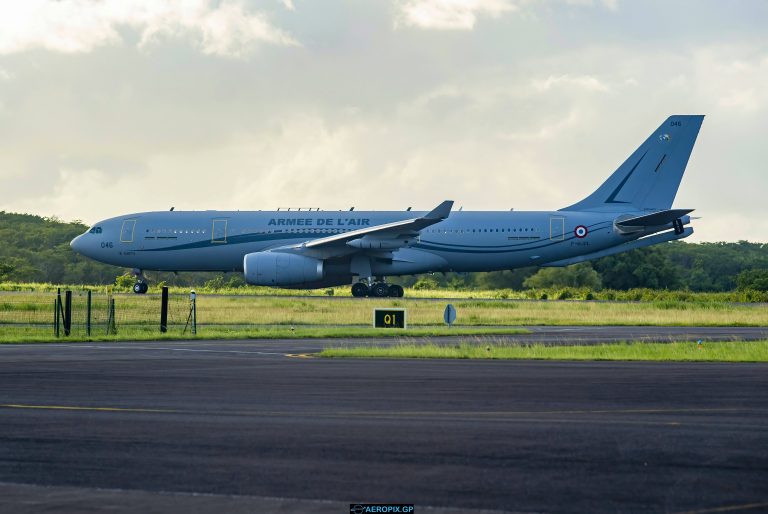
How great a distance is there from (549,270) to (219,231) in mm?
35415

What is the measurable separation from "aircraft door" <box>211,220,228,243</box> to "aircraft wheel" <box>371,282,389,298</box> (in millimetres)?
8185

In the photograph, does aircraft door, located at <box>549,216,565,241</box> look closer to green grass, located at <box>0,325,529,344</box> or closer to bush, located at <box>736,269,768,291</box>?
green grass, located at <box>0,325,529,344</box>

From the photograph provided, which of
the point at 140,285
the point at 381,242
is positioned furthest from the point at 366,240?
the point at 140,285

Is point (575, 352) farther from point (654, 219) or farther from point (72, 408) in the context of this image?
point (654, 219)

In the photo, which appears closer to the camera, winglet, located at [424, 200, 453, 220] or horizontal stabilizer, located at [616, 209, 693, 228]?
winglet, located at [424, 200, 453, 220]

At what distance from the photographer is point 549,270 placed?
8744 cm

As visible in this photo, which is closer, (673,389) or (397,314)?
(673,389)

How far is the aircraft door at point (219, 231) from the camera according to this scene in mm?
58875

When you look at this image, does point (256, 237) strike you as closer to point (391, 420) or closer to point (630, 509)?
point (391, 420)

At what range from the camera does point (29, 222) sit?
194 meters

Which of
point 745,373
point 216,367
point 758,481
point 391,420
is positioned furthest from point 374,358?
point 758,481

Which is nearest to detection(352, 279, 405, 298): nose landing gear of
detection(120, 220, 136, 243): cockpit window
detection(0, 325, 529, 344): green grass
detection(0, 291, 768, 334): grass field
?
detection(0, 291, 768, 334): grass field

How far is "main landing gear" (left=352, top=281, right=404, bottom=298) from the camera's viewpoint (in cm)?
5694

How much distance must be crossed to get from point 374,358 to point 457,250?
1252 inches
